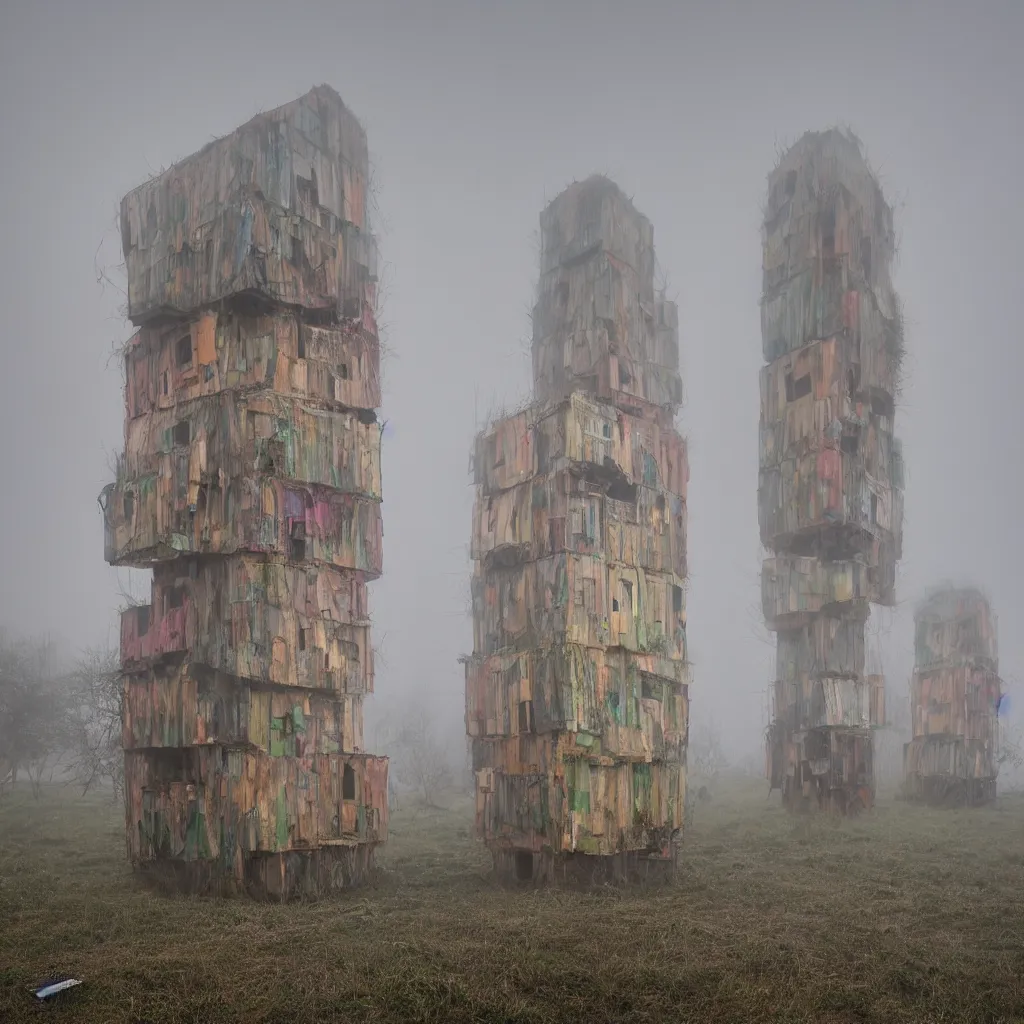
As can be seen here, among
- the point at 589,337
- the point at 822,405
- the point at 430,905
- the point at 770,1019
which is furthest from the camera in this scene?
the point at 822,405

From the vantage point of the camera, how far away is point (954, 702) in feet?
141

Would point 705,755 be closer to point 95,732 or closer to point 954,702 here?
point 954,702

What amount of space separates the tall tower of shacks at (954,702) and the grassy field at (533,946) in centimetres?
1435

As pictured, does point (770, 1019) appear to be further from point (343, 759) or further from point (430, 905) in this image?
Result: point (343, 759)

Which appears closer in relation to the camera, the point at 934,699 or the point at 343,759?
the point at 343,759

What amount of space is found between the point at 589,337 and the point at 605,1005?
19.2m

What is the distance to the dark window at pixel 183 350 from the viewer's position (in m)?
24.9

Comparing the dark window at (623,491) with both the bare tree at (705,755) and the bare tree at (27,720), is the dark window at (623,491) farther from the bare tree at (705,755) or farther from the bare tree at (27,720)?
the bare tree at (705,755)

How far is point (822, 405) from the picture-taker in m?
35.8

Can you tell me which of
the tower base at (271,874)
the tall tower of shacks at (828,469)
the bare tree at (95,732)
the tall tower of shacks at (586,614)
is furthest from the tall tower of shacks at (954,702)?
the bare tree at (95,732)

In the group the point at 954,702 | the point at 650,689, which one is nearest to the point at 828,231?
the point at 650,689

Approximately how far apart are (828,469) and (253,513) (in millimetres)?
19862

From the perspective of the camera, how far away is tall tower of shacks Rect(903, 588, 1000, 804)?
1662 inches

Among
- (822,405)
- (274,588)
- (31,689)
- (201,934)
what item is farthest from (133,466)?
(31,689)
